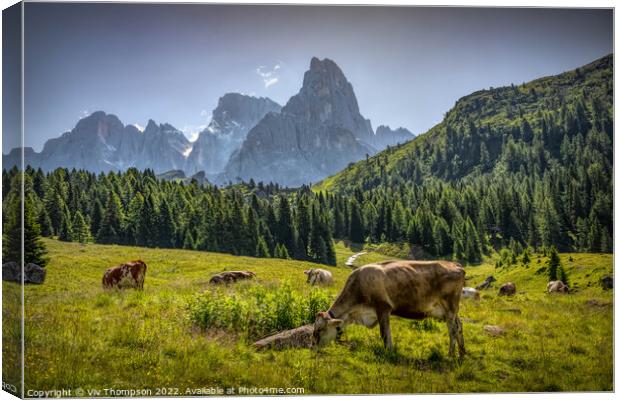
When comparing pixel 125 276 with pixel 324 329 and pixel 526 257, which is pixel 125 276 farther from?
pixel 526 257

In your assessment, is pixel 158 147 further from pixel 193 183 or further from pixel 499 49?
pixel 499 49

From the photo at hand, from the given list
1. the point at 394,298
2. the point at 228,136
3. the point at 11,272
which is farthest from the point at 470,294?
the point at 11,272

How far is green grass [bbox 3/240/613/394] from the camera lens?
945 cm

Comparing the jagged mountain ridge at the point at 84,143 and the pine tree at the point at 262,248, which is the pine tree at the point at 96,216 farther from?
the pine tree at the point at 262,248

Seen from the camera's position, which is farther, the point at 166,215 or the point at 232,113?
the point at 166,215

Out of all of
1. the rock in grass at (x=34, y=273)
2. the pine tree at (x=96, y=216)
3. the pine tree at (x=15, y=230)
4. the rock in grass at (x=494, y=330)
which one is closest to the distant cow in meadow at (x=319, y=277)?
the rock in grass at (x=494, y=330)

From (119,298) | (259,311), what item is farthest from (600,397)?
(119,298)

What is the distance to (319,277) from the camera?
13336 millimetres

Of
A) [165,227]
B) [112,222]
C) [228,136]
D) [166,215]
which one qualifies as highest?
[228,136]

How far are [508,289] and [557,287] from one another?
153 cm

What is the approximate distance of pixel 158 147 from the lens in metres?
25.0

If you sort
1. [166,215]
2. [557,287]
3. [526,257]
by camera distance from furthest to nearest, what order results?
1. [166,215]
2. [526,257]
3. [557,287]

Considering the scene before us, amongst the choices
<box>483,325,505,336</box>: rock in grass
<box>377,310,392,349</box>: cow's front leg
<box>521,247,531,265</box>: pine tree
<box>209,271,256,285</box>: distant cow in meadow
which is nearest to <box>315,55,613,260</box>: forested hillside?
<box>521,247,531,265</box>: pine tree

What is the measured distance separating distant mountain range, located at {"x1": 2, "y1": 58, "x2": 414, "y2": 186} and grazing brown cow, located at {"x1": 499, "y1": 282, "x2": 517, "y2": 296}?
6490 mm
